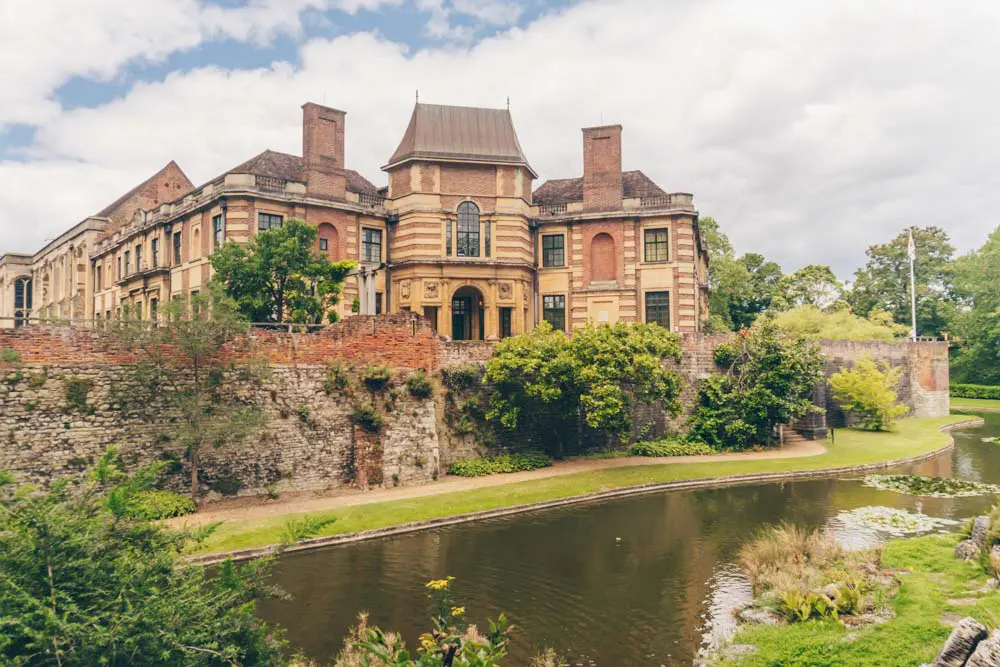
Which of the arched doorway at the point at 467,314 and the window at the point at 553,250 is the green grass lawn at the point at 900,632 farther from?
the window at the point at 553,250

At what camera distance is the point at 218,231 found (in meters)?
37.0

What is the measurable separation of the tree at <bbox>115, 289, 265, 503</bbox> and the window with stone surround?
2667 centimetres

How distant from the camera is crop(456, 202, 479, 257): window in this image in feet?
132

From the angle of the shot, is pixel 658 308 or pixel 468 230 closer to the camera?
pixel 468 230

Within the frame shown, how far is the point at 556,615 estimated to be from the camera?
46.9 ft

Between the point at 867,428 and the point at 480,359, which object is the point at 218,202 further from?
the point at 867,428

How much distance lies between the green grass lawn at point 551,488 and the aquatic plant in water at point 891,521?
21.2ft

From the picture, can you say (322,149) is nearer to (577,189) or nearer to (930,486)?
(577,189)

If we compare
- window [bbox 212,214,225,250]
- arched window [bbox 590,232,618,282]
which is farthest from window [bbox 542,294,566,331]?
window [bbox 212,214,225,250]

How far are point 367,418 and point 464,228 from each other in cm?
1821

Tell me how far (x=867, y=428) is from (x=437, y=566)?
3356cm

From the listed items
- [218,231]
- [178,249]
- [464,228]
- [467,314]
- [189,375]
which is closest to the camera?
[189,375]

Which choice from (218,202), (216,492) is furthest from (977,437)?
(218,202)

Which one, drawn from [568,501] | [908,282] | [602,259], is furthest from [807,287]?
[568,501]
